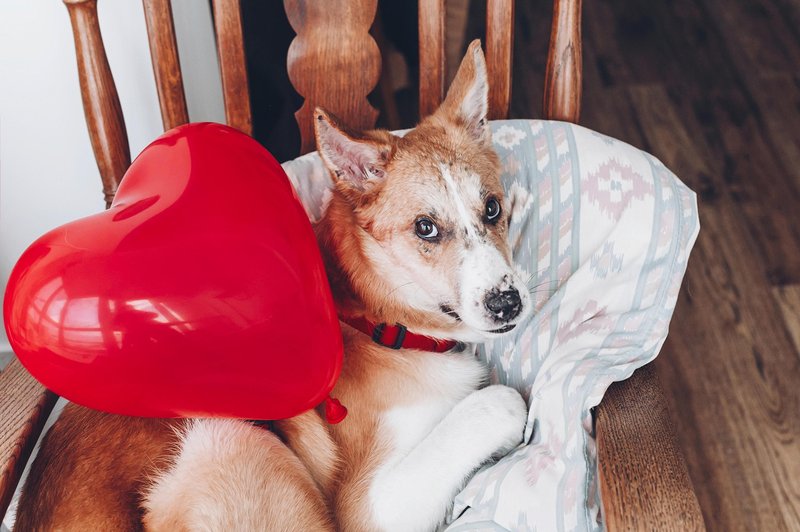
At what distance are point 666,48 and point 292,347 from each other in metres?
2.40

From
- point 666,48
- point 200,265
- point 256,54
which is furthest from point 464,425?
point 666,48

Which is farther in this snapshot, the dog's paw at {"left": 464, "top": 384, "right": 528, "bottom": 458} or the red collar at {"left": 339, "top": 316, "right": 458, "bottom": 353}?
the red collar at {"left": 339, "top": 316, "right": 458, "bottom": 353}

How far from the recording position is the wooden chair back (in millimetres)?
1235

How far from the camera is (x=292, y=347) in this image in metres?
0.96

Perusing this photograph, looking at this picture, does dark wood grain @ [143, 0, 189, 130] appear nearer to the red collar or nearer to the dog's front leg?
the red collar

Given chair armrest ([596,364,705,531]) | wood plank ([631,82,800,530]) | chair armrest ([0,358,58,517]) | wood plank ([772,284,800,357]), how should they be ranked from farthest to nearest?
wood plank ([772,284,800,357]) < wood plank ([631,82,800,530]) < chair armrest ([0,358,58,517]) < chair armrest ([596,364,705,531])

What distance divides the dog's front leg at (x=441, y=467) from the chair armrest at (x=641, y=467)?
19 cm

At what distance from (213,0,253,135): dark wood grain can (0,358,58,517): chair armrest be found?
56cm

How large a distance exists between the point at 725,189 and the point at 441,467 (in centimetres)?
Result: 168

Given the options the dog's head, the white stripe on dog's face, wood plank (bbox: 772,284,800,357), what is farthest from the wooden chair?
wood plank (bbox: 772,284,800,357)

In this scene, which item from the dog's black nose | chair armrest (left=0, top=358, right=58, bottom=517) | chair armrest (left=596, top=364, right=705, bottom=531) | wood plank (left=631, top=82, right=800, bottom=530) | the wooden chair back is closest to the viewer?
chair armrest (left=596, top=364, right=705, bottom=531)

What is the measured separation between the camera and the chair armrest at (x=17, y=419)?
984mm

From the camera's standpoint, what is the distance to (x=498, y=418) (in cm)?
119

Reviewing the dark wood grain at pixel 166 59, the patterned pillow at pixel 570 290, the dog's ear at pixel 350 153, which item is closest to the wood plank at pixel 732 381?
the patterned pillow at pixel 570 290
